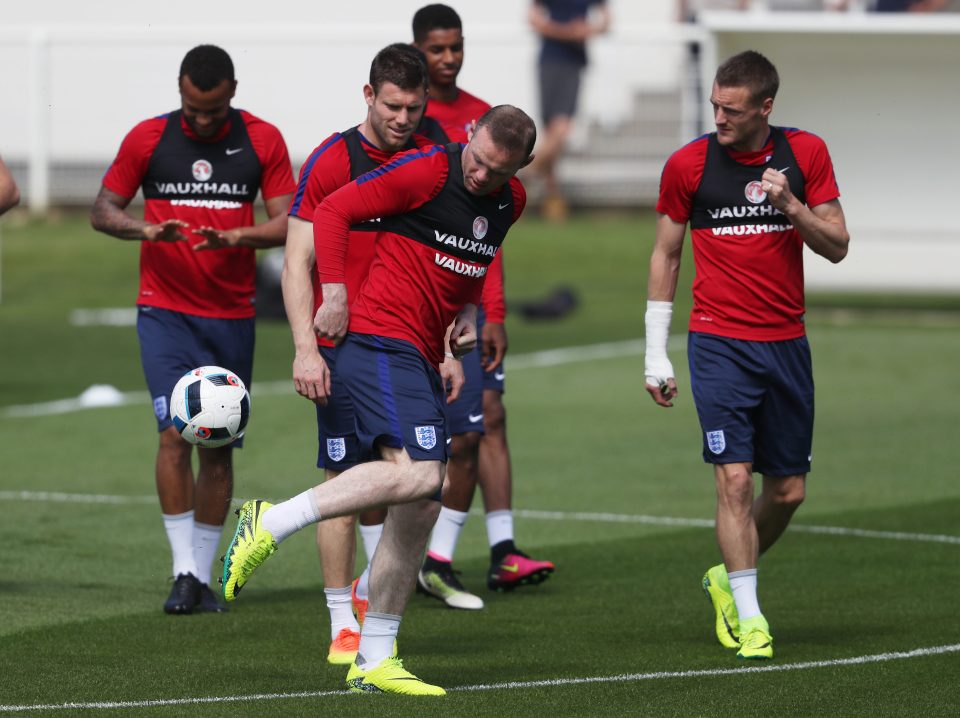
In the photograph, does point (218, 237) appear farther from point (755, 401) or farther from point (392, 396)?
point (755, 401)

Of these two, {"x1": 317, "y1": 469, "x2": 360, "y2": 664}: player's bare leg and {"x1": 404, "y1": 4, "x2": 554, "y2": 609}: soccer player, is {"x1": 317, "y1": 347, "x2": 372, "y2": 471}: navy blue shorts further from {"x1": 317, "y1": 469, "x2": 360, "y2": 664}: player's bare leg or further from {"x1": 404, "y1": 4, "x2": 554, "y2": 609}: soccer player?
{"x1": 404, "y1": 4, "x2": 554, "y2": 609}: soccer player

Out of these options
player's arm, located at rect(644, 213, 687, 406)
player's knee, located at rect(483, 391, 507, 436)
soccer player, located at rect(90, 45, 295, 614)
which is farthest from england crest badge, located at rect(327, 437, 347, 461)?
player's knee, located at rect(483, 391, 507, 436)

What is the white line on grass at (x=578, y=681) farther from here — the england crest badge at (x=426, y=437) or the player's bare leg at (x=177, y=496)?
the player's bare leg at (x=177, y=496)

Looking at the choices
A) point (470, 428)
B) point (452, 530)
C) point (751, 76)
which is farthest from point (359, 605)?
point (751, 76)

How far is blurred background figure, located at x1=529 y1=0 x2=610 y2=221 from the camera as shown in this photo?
25.3 metres

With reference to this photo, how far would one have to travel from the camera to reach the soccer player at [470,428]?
928 cm

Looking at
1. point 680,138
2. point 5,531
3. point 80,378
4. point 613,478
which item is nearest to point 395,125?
point 5,531

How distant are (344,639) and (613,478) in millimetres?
5522

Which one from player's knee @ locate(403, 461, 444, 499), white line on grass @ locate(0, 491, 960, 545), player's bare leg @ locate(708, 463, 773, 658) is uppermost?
player's knee @ locate(403, 461, 444, 499)

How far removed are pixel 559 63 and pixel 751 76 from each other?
1768 centimetres

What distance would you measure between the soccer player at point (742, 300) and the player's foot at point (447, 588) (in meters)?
1.42

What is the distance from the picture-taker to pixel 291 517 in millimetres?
6859

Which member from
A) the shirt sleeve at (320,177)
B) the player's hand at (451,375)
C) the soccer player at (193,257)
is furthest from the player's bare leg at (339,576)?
the soccer player at (193,257)

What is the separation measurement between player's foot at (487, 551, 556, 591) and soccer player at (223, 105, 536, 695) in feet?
7.53
